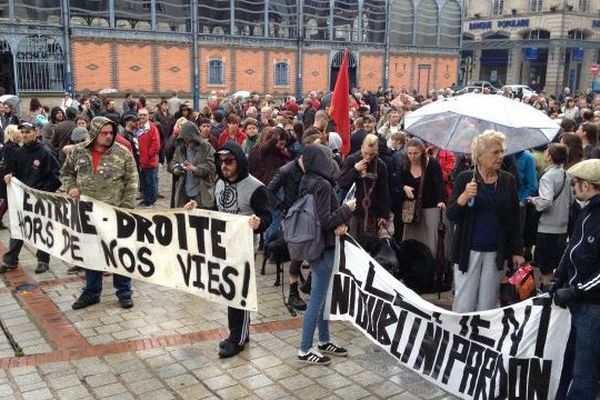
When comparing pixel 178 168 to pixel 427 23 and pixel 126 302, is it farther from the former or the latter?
pixel 427 23

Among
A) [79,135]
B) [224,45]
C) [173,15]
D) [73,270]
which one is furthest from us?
[224,45]

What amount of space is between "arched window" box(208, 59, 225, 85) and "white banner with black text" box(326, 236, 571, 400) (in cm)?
2868

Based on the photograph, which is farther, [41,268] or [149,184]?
[149,184]

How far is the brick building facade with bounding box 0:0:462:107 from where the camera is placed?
26.7m

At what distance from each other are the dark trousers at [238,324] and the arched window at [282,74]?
30.5m

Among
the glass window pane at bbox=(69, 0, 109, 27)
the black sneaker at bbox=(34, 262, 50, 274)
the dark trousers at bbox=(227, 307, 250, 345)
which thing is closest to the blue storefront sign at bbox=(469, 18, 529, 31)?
the glass window pane at bbox=(69, 0, 109, 27)

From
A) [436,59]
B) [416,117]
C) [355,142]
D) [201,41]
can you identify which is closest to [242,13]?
[201,41]

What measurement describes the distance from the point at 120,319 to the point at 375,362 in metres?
2.69

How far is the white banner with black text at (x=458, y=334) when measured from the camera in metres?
4.02

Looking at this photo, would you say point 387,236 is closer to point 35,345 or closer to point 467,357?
point 467,357

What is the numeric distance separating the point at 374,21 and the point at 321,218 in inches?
1391

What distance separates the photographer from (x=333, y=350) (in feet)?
17.9

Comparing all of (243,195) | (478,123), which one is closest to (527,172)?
(478,123)

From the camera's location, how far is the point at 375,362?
5371 mm
